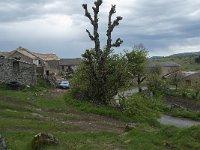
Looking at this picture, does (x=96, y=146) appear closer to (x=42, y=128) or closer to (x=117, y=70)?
(x=42, y=128)

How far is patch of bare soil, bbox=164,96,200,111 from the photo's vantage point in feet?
228

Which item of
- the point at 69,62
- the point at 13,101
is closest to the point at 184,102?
the point at 13,101

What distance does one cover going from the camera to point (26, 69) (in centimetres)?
5544

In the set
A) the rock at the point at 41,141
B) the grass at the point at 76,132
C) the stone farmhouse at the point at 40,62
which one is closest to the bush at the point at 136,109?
the grass at the point at 76,132

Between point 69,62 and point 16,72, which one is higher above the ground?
point 69,62

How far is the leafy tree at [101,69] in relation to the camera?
139 ft

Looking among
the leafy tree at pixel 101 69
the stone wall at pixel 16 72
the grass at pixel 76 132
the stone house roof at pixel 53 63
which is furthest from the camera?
the stone house roof at pixel 53 63

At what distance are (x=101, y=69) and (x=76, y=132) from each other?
17511mm

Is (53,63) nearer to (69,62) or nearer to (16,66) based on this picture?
(69,62)

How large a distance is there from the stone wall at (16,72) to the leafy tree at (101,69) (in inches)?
449

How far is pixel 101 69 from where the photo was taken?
4303 centimetres

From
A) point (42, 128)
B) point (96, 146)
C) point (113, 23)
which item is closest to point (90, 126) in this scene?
point (42, 128)


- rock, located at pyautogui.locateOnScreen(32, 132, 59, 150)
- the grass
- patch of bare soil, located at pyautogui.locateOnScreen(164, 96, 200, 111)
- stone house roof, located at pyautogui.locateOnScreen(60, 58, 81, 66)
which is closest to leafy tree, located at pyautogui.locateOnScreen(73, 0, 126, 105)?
the grass

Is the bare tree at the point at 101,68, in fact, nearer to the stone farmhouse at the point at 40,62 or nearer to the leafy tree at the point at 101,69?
the leafy tree at the point at 101,69
